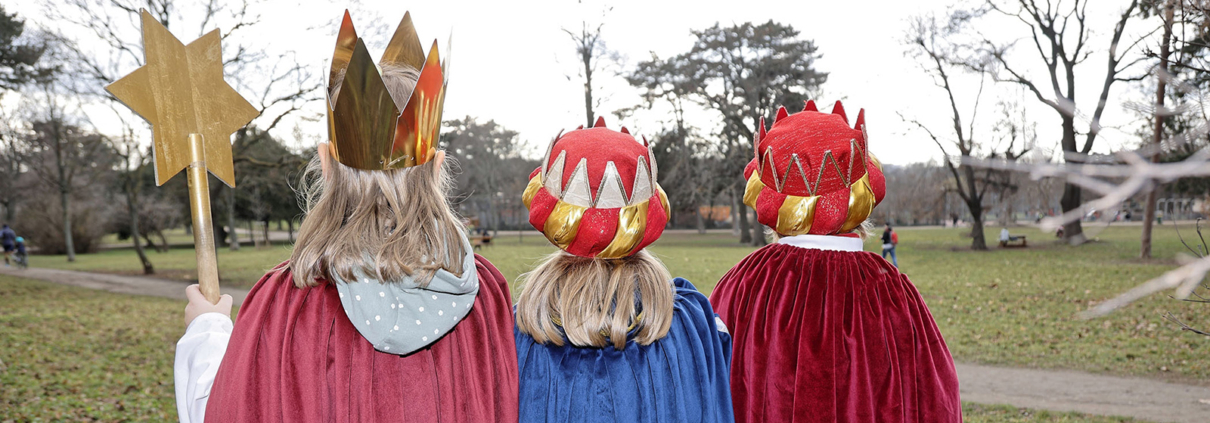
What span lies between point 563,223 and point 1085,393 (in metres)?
6.88

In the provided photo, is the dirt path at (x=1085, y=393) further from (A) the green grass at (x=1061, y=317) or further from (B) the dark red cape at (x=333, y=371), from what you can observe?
(B) the dark red cape at (x=333, y=371)

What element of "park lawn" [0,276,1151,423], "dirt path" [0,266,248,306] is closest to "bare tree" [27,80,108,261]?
A: "dirt path" [0,266,248,306]

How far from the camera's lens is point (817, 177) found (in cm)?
277

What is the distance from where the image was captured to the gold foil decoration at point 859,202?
2.83 m

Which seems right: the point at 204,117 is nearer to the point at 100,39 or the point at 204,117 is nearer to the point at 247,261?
the point at 100,39

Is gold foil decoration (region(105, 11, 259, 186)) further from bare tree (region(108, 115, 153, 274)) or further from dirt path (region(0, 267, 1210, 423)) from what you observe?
bare tree (region(108, 115, 153, 274))

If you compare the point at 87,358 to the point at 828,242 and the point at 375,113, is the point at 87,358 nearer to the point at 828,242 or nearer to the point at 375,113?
the point at 375,113

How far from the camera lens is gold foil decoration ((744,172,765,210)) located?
3025 mm

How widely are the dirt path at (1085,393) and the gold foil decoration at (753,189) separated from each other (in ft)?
16.0

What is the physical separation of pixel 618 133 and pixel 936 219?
62.6m

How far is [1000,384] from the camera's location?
7250 millimetres

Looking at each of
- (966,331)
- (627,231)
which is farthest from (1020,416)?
(627,231)

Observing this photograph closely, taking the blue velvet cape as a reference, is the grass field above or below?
below

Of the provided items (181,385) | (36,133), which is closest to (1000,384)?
(181,385)
